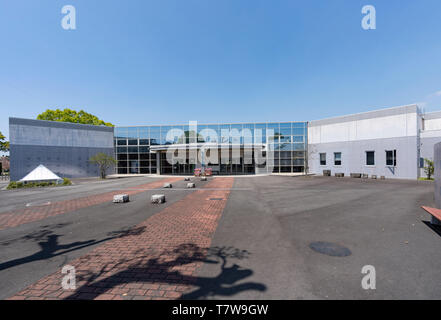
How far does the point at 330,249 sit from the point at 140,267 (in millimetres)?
4902

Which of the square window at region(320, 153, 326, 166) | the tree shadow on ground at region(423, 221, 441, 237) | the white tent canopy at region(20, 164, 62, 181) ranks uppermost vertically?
the square window at region(320, 153, 326, 166)

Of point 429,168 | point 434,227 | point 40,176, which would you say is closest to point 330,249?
point 434,227

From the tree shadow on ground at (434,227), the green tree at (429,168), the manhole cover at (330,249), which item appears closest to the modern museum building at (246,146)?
the green tree at (429,168)

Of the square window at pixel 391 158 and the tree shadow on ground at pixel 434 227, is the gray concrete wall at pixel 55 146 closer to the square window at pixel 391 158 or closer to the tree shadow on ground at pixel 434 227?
the tree shadow on ground at pixel 434 227

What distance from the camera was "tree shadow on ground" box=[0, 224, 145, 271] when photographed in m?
4.53

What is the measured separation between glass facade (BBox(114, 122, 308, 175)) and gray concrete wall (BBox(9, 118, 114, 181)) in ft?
14.9

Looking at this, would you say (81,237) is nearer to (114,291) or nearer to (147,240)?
(147,240)

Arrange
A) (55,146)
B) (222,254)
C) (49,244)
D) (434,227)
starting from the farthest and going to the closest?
1. (55,146)
2. (434,227)
3. (49,244)
4. (222,254)

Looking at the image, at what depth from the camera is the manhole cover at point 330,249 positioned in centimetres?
464

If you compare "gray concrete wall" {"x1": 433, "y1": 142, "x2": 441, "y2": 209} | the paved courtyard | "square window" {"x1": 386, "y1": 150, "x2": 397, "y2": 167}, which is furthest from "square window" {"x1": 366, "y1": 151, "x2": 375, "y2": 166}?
"gray concrete wall" {"x1": 433, "y1": 142, "x2": 441, "y2": 209}

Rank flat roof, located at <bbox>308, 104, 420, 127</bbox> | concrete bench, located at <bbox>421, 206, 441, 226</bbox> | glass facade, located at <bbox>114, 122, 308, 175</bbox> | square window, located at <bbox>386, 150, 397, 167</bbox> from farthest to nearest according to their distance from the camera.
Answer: glass facade, located at <bbox>114, 122, 308, 175</bbox> < square window, located at <bbox>386, 150, 397, 167</bbox> < flat roof, located at <bbox>308, 104, 420, 127</bbox> < concrete bench, located at <bbox>421, 206, 441, 226</bbox>

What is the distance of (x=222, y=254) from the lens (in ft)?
15.3

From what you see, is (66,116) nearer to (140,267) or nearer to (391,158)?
(140,267)

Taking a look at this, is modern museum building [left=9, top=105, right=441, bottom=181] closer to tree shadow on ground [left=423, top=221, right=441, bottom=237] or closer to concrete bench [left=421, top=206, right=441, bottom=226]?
tree shadow on ground [left=423, top=221, right=441, bottom=237]
